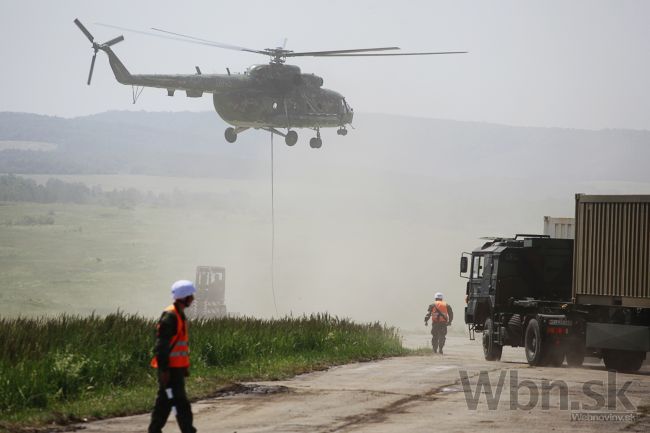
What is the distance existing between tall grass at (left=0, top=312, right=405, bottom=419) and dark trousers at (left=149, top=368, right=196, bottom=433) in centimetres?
348

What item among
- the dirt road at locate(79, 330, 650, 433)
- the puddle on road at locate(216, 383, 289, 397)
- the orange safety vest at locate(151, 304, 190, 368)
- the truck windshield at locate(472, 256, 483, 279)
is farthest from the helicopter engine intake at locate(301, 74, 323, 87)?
the orange safety vest at locate(151, 304, 190, 368)

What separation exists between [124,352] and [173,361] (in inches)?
291

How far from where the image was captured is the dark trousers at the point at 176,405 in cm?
1221

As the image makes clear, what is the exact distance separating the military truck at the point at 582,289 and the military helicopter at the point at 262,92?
17703 millimetres

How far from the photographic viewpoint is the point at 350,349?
25953 mm

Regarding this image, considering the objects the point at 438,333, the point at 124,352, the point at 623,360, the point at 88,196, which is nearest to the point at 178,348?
the point at 124,352

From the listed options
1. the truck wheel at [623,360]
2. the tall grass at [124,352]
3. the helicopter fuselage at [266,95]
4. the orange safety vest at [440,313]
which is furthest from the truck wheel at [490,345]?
the helicopter fuselage at [266,95]

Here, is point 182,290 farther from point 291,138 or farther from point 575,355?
point 291,138

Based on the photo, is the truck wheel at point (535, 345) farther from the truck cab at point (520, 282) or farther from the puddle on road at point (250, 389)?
the puddle on road at point (250, 389)

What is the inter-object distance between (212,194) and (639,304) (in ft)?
581

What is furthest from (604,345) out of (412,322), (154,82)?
(412,322)

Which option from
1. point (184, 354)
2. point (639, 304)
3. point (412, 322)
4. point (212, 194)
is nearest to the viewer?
point (184, 354)

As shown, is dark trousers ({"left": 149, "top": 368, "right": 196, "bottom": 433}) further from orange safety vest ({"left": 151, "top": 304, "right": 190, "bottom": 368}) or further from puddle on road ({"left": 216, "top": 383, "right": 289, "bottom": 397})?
puddle on road ({"left": 216, "top": 383, "right": 289, "bottom": 397})

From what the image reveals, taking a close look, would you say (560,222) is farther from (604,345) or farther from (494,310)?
(604,345)
